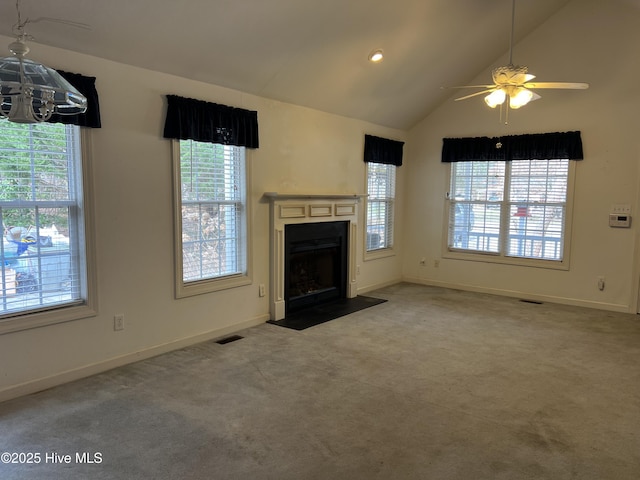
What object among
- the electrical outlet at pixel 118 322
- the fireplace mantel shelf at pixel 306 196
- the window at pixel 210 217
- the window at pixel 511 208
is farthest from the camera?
the window at pixel 511 208

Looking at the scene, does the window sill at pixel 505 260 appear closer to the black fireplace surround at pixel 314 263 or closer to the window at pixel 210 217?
the black fireplace surround at pixel 314 263

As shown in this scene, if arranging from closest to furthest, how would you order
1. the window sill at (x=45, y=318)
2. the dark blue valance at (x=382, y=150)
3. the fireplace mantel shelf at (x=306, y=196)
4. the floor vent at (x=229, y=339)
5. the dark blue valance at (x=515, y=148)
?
the window sill at (x=45, y=318) → the floor vent at (x=229, y=339) → the fireplace mantel shelf at (x=306, y=196) → the dark blue valance at (x=515, y=148) → the dark blue valance at (x=382, y=150)

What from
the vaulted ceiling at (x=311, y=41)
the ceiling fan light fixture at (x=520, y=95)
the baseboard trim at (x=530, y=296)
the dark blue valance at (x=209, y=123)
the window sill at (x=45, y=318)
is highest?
the vaulted ceiling at (x=311, y=41)

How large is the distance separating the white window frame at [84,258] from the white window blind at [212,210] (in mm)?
847

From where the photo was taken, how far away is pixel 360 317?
5.30 metres

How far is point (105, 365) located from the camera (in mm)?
3639

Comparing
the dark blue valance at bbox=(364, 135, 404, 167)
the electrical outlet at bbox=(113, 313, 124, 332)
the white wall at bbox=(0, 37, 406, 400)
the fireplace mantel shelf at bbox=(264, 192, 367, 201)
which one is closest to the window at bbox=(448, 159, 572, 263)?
the dark blue valance at bbox=(364, 135, 404, 167)

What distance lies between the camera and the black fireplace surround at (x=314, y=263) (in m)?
5.34

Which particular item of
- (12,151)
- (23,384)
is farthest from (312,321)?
(12,151)

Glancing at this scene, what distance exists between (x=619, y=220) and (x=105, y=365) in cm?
588

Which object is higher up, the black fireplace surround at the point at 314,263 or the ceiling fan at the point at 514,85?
the ceiling fan at the point at 514,85

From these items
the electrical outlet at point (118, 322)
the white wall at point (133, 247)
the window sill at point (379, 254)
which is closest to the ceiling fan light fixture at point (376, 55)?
the white wall at point (133, 247)

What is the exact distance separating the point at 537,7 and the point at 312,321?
4.59m

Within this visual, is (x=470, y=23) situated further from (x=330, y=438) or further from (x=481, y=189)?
(x=330, y=438)
